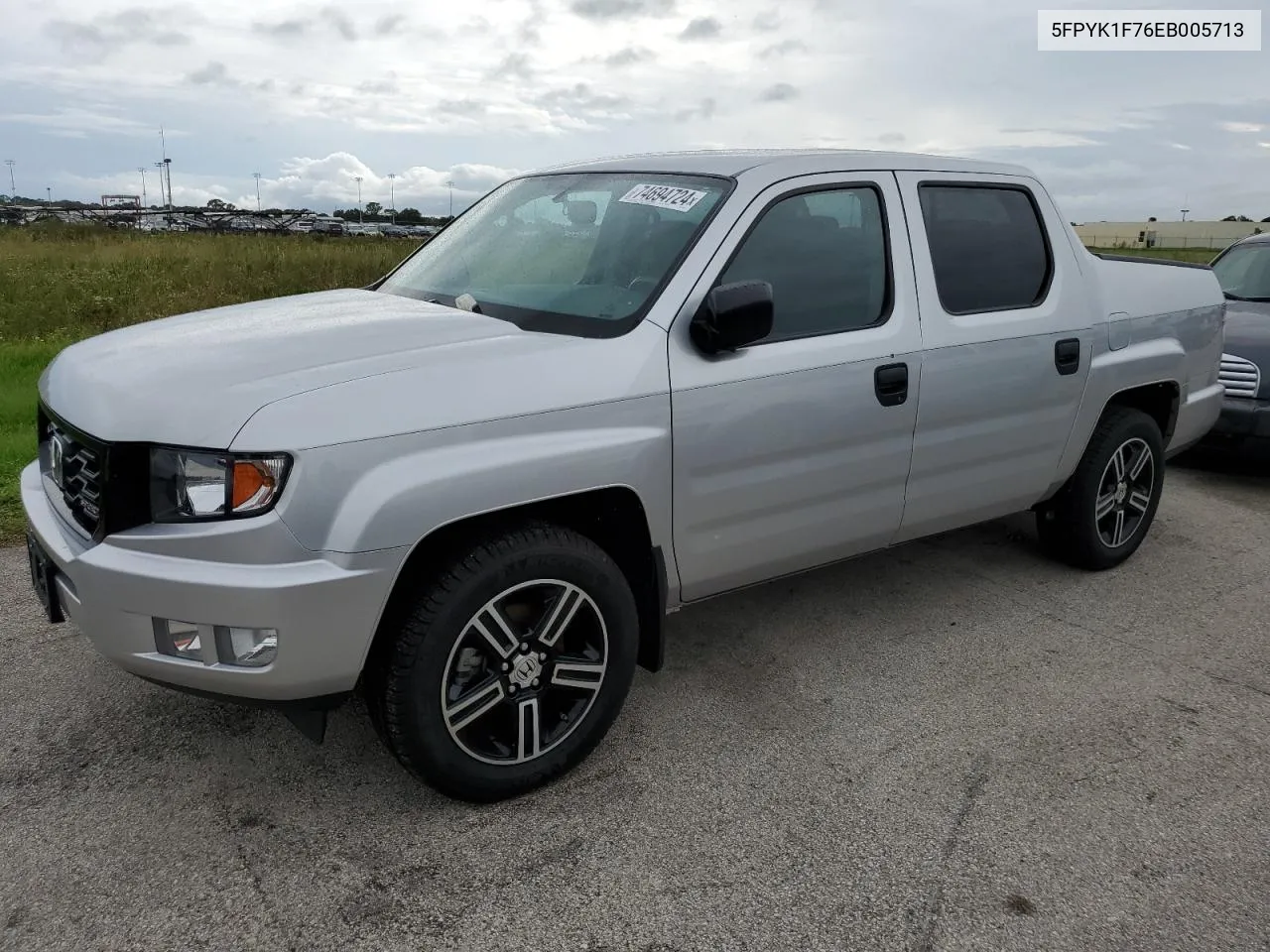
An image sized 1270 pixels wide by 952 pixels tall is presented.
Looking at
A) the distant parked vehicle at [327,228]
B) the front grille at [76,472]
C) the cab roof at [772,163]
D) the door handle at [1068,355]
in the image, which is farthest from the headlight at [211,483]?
the distant parked vehicle at [327,228]

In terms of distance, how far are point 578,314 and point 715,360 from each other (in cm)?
45

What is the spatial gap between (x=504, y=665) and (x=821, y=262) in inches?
68.7

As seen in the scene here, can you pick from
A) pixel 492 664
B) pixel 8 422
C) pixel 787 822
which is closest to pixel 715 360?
pixel 492 664

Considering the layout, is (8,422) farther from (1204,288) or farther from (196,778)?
(1204,288)

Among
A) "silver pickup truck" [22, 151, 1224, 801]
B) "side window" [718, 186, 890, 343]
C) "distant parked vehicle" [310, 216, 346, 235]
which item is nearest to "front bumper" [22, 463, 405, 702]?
"silver pickup truck" [22, 151, 1224, 801]

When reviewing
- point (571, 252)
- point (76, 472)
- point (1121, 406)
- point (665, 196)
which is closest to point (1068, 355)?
point (1121, 406)

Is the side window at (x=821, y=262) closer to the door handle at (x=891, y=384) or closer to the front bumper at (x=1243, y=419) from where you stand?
the door handle at (x=891, y=384)

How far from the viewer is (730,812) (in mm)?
2891

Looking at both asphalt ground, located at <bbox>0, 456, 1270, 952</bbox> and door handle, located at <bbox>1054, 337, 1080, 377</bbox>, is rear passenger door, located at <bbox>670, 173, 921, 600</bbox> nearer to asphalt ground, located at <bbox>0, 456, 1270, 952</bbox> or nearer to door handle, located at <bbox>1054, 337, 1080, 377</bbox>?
asphalt ground, located at <bbox>0, 456, 1270, 952</bbox>

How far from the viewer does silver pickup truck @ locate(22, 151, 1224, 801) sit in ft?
8.13

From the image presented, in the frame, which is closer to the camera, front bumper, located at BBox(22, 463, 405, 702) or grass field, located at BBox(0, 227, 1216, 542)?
front bumper, located at BBox(22, 463, 405, 702)

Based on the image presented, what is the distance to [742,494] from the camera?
3.24 m

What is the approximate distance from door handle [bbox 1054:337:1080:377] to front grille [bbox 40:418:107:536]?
3500 mm

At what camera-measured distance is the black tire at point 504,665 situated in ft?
8.70
